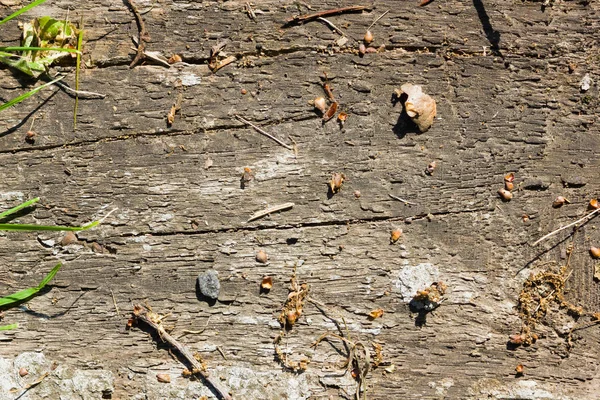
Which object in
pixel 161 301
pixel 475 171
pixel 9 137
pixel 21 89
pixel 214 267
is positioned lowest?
pixel 161 301

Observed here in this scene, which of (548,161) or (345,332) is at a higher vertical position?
(548,161)

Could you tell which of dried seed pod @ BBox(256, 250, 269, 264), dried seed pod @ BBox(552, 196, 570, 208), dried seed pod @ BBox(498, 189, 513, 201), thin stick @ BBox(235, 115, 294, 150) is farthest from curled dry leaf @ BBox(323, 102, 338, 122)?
dried seed pod @ BBox(552, 196, 570, 208)

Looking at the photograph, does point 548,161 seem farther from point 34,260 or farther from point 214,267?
point 34,260

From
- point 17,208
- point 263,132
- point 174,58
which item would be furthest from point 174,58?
point 17,208

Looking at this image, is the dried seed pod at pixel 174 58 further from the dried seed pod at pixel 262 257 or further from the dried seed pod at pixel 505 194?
the dried seed pod at pixel 505 194

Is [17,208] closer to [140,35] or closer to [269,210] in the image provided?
[140,35]

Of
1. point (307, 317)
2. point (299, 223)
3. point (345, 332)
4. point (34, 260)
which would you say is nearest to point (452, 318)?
point (345, 332)

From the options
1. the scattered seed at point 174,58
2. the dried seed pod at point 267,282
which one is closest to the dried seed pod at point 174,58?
the scattered seed at point 174,58
